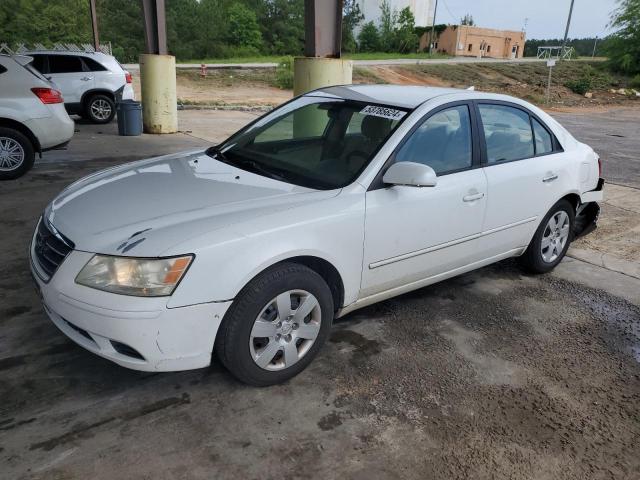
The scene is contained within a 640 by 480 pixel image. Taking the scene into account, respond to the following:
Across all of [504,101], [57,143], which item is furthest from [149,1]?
[504,101]

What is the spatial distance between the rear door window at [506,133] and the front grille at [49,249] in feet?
9.13

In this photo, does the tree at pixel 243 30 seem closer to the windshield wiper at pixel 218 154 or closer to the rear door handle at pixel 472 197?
the windshield wiper at pixel 218 154

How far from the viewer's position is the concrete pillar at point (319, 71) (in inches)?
291

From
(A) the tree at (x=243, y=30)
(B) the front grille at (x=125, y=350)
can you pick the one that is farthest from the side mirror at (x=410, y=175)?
(A) the tree at (x=243, y=30)

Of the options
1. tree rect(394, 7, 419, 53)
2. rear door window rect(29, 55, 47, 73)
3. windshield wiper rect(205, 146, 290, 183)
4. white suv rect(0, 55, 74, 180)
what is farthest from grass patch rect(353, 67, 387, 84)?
tree rect(394, 7, 419, 53)

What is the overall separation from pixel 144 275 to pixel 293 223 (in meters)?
0.79

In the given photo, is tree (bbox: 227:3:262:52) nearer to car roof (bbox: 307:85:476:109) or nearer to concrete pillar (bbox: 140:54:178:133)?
concrete pillar (bbox: 140:54:178:133)

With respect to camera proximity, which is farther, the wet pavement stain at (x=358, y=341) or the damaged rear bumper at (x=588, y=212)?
the damaged rear bumper at (x=588, y=212)

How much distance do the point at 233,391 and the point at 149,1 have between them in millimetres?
11041

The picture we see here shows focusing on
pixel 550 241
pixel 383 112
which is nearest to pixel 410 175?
pixel 383 112

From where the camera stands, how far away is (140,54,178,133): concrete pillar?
1158 cm

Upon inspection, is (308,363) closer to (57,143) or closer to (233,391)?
(233,391)

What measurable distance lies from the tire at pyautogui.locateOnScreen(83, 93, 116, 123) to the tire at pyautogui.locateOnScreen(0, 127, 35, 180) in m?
6.09

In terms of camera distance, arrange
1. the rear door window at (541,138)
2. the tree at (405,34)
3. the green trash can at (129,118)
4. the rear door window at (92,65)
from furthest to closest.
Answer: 1. the tree at (405,34)
2. the rear door window at (92,65)
3. the green trash can at (129,118)
4. the rear door window at (541,138)
